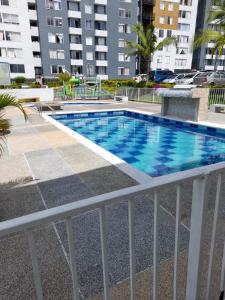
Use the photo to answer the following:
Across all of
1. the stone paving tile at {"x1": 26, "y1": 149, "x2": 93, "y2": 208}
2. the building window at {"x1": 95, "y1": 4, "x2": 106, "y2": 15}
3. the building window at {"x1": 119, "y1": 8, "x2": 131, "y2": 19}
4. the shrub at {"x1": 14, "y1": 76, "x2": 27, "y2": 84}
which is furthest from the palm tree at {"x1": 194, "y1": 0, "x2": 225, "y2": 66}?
the building window at {"x1": 119, "y1": 8, "x2": 131, "y2": 19}

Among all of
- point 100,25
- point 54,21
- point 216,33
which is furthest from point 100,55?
point 216,33

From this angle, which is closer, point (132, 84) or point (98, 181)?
point (98, 181)

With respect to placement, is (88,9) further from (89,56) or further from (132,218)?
(132,218)

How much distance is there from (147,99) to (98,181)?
16.9 metres

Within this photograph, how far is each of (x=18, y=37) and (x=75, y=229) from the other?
41219 mm

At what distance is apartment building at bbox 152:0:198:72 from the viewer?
1791 inches

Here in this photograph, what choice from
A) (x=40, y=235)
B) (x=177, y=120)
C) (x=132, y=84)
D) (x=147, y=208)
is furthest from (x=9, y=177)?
(x=132, y=84)

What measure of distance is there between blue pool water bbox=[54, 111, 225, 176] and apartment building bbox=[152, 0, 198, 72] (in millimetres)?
37565

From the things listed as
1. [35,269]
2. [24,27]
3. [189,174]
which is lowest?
[35,269]

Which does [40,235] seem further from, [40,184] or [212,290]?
[212,290]

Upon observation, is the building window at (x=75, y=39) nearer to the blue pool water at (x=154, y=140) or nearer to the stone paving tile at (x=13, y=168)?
the blue pool water at (x=154, y=140)

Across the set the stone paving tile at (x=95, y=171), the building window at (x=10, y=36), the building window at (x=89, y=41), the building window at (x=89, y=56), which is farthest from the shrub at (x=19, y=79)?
the stone paving tile at (x=95, y=171)

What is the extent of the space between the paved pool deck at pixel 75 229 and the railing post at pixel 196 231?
1.20ft

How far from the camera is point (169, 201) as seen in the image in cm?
363
